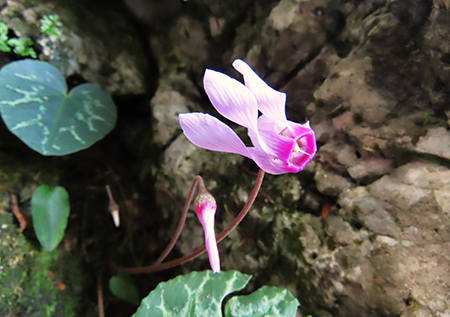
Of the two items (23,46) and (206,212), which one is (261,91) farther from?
(23,46)

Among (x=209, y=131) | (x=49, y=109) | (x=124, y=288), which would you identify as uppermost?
(x=209, y=131)

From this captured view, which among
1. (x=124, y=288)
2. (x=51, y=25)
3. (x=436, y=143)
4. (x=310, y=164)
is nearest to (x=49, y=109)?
(x=51, y=25)

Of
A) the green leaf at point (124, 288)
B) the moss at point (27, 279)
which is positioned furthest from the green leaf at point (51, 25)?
the green leaf at point (124, 288)

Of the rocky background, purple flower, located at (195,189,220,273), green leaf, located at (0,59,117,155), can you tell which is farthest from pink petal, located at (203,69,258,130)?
green leaf, located at (0,59,117,155)

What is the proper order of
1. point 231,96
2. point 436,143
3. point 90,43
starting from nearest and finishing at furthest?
point 231,96 < point 436,143 < point 90,43

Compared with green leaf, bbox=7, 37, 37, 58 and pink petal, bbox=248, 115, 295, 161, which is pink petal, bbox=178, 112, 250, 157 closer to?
pink petal, bbox=248, 115, 295, 161

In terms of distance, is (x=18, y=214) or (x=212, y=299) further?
(x=18, y=214)
